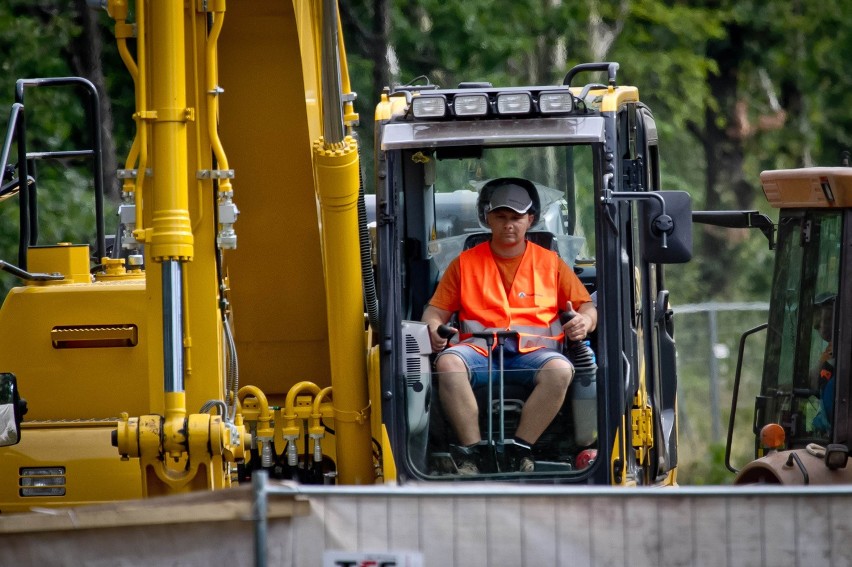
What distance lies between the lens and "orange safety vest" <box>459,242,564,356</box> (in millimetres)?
6750

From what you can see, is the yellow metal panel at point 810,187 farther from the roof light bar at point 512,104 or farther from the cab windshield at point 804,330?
the roof light bar at point 512,104

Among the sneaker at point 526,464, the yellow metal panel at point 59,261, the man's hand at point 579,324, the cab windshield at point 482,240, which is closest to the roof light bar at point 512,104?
the cab windshield at point 482,240

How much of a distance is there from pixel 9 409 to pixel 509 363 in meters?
2.27

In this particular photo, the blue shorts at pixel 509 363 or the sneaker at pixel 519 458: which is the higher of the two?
the blue shorts at pixel 509 363

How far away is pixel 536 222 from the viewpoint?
7.27 meters

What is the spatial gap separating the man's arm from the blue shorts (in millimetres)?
75

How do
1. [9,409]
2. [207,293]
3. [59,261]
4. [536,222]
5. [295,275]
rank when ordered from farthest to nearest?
1. [59,261]
2. [295,275]
3. [536,222]
4. [207,293]
5. [9,409]

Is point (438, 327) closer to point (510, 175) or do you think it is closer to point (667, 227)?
point (510, 175)

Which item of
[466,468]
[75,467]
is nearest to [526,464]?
[466,468]

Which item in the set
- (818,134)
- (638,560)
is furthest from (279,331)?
(818,134)

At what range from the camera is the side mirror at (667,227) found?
20.2ft

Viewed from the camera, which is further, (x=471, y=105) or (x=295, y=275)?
(x=295, y=275)

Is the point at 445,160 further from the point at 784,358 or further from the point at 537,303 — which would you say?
the point at 784,358

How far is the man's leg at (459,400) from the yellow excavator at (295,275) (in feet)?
0.24
